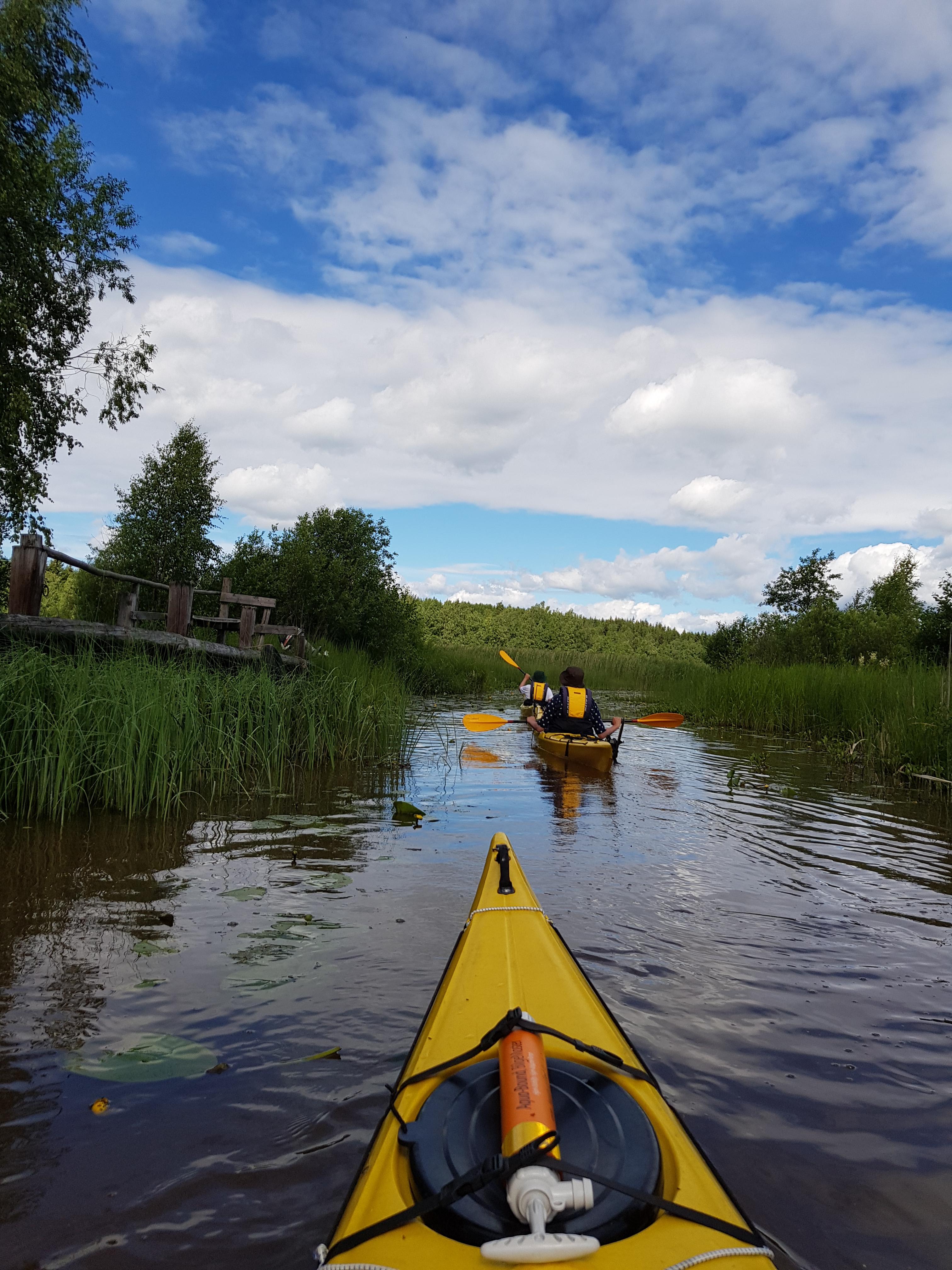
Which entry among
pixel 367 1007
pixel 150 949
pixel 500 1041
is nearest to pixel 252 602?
pixel 150 949

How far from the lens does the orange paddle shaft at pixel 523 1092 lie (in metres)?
1.65

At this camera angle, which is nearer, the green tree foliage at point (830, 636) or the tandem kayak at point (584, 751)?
the tandem kayak at point (584, 751)

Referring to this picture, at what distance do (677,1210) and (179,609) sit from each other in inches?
388

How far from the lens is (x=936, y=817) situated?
7.39 metres

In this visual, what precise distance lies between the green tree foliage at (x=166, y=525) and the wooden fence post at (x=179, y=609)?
55.2 feet

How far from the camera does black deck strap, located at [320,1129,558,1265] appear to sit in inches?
58.0

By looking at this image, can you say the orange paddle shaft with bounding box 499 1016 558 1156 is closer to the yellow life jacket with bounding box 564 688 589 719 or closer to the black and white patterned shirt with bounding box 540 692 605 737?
the yellow life jacket with bounding box 564 688 589 719

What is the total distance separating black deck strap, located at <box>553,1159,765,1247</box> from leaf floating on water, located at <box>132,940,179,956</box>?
2.73 meters

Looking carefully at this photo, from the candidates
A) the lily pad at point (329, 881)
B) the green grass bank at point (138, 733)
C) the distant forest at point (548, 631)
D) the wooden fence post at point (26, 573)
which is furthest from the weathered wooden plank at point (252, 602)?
the distant forest at point (548, 631)

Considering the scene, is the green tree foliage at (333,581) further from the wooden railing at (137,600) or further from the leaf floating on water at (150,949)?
the leaf floating on water at (150,949)

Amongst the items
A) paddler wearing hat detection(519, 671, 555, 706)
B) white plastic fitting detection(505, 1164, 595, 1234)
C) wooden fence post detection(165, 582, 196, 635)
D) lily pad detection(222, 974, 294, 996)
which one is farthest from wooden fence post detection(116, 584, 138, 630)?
white plastic fitting detection(505, 1164, 595, 1234)

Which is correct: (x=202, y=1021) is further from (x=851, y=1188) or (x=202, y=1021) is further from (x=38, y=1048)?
(x=851, y=1188)

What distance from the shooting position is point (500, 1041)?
2.04m

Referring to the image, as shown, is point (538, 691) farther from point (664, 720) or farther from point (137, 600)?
point (137, 600)
